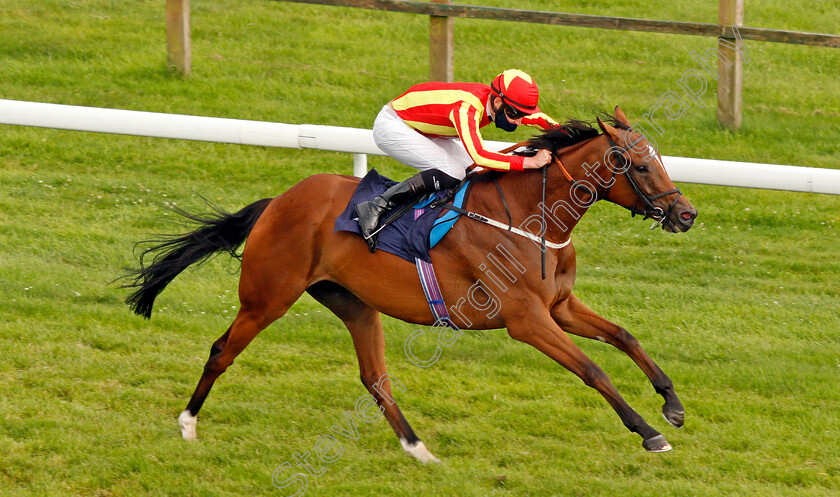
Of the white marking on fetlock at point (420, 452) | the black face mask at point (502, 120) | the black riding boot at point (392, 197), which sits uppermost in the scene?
the black face mask at point (502, 120)

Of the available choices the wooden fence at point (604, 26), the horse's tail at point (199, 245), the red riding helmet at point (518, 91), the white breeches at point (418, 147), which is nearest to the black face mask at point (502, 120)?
the red riding helmet at point (518, 91)

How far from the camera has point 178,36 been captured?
32.2 feet

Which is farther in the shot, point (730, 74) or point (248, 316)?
point (730, 74)

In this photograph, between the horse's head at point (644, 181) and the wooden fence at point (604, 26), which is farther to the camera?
the wooden fence at point (604, 26)

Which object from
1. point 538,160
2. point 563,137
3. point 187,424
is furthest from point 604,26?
point 187,424

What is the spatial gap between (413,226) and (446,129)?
54 centimetres

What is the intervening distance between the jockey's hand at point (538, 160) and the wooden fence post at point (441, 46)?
3.95 m

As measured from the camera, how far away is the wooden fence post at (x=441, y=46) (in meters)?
8.83

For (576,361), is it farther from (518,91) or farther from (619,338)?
(518,91)

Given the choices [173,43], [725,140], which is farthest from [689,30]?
[173,43]

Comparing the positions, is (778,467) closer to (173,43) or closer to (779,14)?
(173,43)

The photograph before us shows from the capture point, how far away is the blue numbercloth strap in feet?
16.8

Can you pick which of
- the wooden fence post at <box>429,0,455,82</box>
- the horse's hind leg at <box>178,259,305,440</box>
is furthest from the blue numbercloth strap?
the wooden fence post at <box>429,0,455,82</box>

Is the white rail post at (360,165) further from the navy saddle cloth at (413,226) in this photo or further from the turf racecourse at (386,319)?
the navy saddle cloth at (413,226)
